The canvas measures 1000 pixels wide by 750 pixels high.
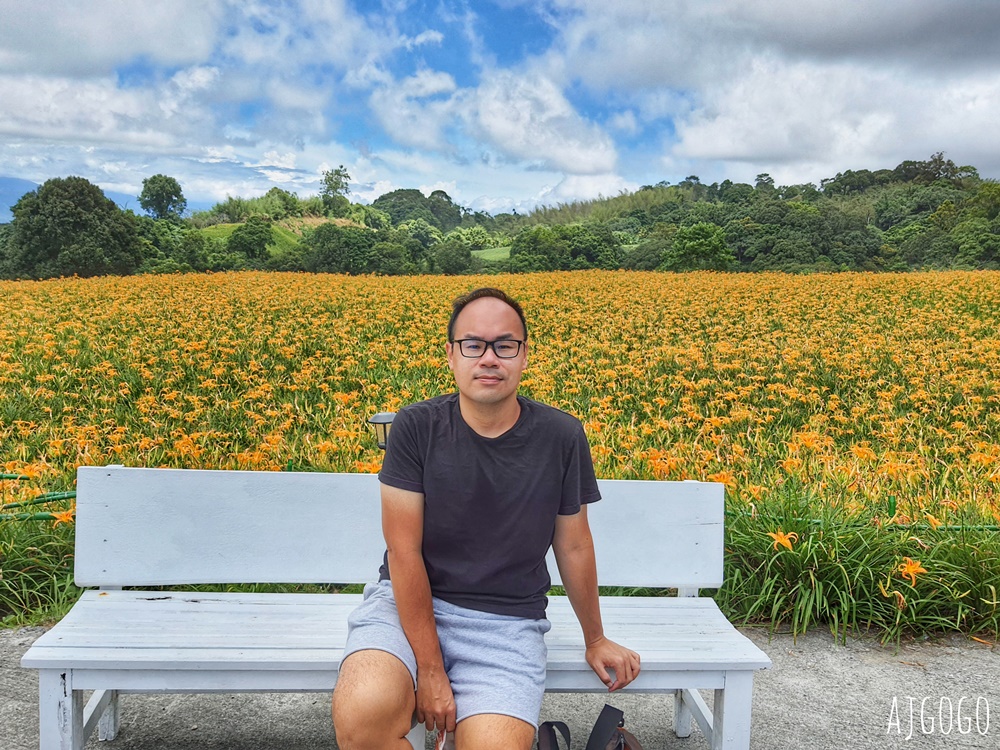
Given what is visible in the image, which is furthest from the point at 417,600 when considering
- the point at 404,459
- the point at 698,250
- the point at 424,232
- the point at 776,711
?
the point at 698,250

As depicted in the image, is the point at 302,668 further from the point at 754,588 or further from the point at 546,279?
the point at 546,279

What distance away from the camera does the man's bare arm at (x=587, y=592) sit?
4.84ft

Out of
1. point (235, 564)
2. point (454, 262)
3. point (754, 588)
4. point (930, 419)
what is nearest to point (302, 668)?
point (235, 564)

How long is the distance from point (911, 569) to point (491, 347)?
4.77 feet

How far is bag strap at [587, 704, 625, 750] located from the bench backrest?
0.44 m

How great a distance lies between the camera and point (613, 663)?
4.85 ft

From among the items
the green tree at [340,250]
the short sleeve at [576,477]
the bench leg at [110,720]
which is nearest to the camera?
the short sleeve at [576,477]

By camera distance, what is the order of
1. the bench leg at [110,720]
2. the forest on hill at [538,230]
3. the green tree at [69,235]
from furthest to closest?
1. the forest on hill at [538,230]
2. the green tree at [69,235]
3. the bench leg at [110,720]

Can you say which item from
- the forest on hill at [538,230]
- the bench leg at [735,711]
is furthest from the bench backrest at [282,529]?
the forest on hill at [538,230]

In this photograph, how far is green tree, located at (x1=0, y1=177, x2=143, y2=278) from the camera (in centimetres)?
502

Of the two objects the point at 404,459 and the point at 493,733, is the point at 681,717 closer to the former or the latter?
the point at 493,733

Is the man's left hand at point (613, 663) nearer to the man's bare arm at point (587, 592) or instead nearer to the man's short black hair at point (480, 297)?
the man's bare arm at point (587, 592)

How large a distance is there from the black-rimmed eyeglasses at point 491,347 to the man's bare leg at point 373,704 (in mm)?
547

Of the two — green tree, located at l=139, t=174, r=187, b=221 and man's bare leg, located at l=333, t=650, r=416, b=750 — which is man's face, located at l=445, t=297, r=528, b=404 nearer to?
man's bare leg, located at l=333, t=650, r=416, b=750
